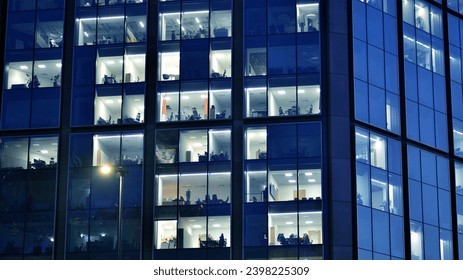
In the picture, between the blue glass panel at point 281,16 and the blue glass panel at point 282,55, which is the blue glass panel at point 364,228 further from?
the blue glass panel at point 281,16

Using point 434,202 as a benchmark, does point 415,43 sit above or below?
above

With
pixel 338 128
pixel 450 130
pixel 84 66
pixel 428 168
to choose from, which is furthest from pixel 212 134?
pixel 450 130

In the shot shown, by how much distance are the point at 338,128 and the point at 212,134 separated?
8.26 m

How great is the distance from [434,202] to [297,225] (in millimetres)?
13628

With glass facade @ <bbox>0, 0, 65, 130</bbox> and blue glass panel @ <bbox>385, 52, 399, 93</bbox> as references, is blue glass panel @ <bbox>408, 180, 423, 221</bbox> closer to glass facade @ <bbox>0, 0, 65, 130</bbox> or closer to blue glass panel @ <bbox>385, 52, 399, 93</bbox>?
blue glass panel @ <bbox>385, 52, 399, 93</bbox>

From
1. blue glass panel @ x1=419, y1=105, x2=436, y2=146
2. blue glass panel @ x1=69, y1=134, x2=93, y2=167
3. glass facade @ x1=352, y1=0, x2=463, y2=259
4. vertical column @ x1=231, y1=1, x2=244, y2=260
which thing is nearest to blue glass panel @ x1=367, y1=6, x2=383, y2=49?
glass facade @ x1=352, y1=0, x2=463, y2=259

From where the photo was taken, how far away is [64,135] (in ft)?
224

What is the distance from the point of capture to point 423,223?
230 feet

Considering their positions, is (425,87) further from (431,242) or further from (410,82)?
(431,242)
